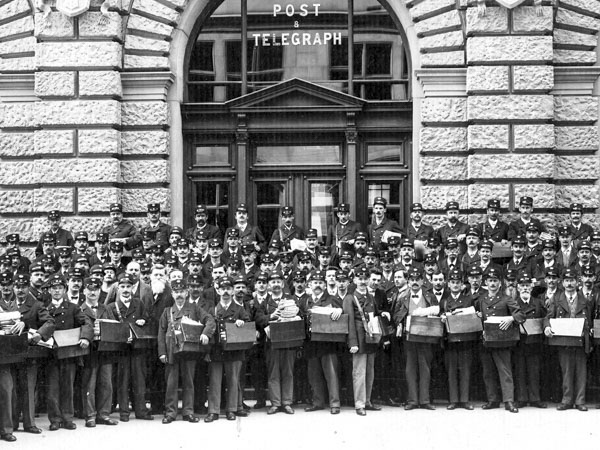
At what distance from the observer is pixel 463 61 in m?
18.2

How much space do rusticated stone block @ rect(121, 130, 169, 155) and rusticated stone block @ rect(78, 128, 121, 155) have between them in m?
0.32

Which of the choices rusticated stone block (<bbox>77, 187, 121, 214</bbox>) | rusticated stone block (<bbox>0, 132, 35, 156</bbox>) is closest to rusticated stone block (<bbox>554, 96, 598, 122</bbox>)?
rusticated stone block (<bbox>77, 187, 121, 214</bbox>)

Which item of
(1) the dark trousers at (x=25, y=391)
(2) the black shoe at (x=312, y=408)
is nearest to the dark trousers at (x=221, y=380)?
(2) the black shoe at (x=312, y=408)

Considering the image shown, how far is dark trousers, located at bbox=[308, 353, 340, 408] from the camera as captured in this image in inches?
578

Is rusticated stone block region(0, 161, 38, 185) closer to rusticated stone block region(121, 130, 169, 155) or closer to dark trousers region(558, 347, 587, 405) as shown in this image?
rusticated stone block region(121, 130, 169, 155)

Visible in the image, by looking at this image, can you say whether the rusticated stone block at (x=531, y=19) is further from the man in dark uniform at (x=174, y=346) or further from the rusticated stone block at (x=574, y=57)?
the man in dark uniform at (x=174, y=346)

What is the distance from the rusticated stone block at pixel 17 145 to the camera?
60.8 feet

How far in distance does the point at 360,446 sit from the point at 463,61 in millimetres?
8140

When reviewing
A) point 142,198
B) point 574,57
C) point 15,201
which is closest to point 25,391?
point 142,198

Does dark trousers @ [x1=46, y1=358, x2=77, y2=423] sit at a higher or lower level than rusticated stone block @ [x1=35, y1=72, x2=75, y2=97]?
lower

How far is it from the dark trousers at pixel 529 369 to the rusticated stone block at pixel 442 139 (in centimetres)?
447

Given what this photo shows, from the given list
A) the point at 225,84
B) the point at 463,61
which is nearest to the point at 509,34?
the point at 463,61

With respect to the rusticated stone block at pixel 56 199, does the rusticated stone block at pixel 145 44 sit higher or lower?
higher

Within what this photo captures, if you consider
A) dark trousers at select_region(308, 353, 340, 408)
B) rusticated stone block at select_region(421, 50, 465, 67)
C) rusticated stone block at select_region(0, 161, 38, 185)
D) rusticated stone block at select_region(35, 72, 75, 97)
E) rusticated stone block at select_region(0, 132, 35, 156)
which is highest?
rusticated stone block at select_region(421, 50, 465, 67)
